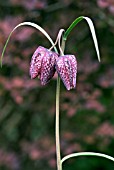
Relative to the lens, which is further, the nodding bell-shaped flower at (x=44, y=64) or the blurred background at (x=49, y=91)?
the blurred background at (x=49, y=91)

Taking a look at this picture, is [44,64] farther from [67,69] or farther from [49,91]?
[49,91]

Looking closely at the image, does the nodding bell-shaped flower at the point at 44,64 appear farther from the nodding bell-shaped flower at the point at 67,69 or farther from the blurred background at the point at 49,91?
the blurred background at the point at 49,91

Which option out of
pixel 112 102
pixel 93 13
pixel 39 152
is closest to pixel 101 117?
pixel 112 102

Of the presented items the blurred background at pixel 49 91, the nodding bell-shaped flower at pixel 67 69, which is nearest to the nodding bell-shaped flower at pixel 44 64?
the nodding bell-shaped flower at pixel 67 69

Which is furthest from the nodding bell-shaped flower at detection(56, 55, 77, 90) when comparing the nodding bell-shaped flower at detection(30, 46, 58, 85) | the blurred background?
the blurred background

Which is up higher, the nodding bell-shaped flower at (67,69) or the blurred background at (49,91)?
the blurred background at (49,91)

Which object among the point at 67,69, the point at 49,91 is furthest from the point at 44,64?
the point at 49,91
